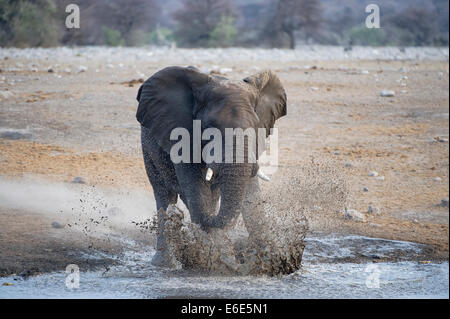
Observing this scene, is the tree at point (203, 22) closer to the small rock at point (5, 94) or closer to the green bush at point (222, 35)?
the green bush at point (222, 35)

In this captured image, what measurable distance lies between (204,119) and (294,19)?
1200 inches

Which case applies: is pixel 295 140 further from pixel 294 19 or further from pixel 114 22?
pixel 294 19

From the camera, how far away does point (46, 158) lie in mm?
9266

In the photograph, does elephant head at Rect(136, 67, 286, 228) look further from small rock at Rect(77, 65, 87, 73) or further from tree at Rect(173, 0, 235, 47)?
tree at Rect(173, 0, 235, 47)

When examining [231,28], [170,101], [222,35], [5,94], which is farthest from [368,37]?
[170,101]

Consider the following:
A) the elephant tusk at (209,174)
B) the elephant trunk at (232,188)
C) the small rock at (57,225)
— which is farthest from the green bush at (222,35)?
the elephant trunk at (232,188)

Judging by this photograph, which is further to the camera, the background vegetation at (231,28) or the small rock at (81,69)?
the background vegetation at (231,28)

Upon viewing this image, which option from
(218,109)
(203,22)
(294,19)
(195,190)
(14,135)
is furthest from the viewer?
(294,19)

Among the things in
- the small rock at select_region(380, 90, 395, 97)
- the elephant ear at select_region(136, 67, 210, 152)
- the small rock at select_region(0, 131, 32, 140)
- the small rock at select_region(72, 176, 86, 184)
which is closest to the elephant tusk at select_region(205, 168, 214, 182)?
the elephant ear at select_region(136, 67, 210, 152)

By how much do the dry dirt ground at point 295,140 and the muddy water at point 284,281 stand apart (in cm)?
38

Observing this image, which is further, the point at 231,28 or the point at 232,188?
the point at 231,28

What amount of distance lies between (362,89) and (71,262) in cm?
1008

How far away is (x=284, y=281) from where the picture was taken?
549cm

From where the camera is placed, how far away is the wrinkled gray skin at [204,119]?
4969mm
